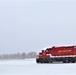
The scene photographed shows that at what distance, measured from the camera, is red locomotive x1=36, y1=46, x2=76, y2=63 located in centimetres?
3873

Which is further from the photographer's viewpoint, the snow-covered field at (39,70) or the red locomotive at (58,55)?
the red locomotive at (58,55)

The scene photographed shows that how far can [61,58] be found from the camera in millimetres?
39188

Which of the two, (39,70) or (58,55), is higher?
(58,55)

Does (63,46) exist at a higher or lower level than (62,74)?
higher

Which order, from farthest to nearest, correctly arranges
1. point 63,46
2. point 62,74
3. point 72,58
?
point 63,46 → point 72,58 → point 62,74

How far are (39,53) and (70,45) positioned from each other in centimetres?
530

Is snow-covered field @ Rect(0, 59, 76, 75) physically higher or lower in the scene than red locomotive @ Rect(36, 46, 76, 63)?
lower

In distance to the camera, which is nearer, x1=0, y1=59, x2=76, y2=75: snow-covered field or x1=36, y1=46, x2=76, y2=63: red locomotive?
x1=0, y1=59, x2=76, y2=75: snow-covered field

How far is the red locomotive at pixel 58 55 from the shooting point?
38.7 meters

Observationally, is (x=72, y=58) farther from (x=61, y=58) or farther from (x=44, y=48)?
(x=44, y=48)

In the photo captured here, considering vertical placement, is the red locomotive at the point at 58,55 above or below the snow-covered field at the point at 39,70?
above

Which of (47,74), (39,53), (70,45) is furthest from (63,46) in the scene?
Result: (47,74)

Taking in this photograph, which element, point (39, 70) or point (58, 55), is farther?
point (58, 55)

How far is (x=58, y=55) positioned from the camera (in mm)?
→ 40094
